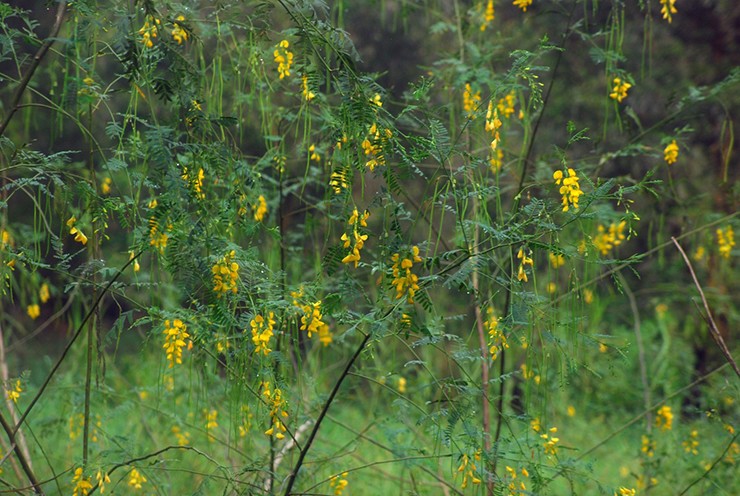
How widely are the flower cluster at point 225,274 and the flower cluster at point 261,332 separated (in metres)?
0.09

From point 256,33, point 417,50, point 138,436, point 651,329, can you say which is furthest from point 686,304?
point 256,33

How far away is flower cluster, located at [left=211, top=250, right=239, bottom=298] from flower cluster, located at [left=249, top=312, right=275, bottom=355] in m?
0.09

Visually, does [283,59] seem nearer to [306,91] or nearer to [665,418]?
[306,91]

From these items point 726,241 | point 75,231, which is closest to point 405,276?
point 75,231

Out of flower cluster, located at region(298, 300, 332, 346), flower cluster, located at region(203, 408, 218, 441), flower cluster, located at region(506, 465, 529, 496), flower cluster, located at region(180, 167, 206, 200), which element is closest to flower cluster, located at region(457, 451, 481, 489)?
flower cluster, located at region(506, 465, 529, 496)

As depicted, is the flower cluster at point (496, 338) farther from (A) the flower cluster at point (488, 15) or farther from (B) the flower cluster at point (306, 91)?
(A) the flower cluster at point (488, 15)

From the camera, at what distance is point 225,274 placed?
5.78 ft

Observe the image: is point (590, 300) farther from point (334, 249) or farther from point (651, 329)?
point (651, 329)

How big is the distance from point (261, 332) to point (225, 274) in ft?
0.45

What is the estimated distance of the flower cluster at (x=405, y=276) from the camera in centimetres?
159

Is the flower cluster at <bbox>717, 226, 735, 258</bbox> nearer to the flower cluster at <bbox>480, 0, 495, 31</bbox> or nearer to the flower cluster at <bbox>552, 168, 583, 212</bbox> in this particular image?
the flower cluster at <bbox>480, 0, 495, 31</bbox>

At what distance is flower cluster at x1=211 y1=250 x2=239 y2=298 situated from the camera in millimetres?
1744

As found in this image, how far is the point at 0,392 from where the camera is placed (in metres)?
3.22

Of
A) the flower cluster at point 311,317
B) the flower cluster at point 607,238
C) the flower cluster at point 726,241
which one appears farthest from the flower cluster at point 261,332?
the flower cluster at point 726,241
